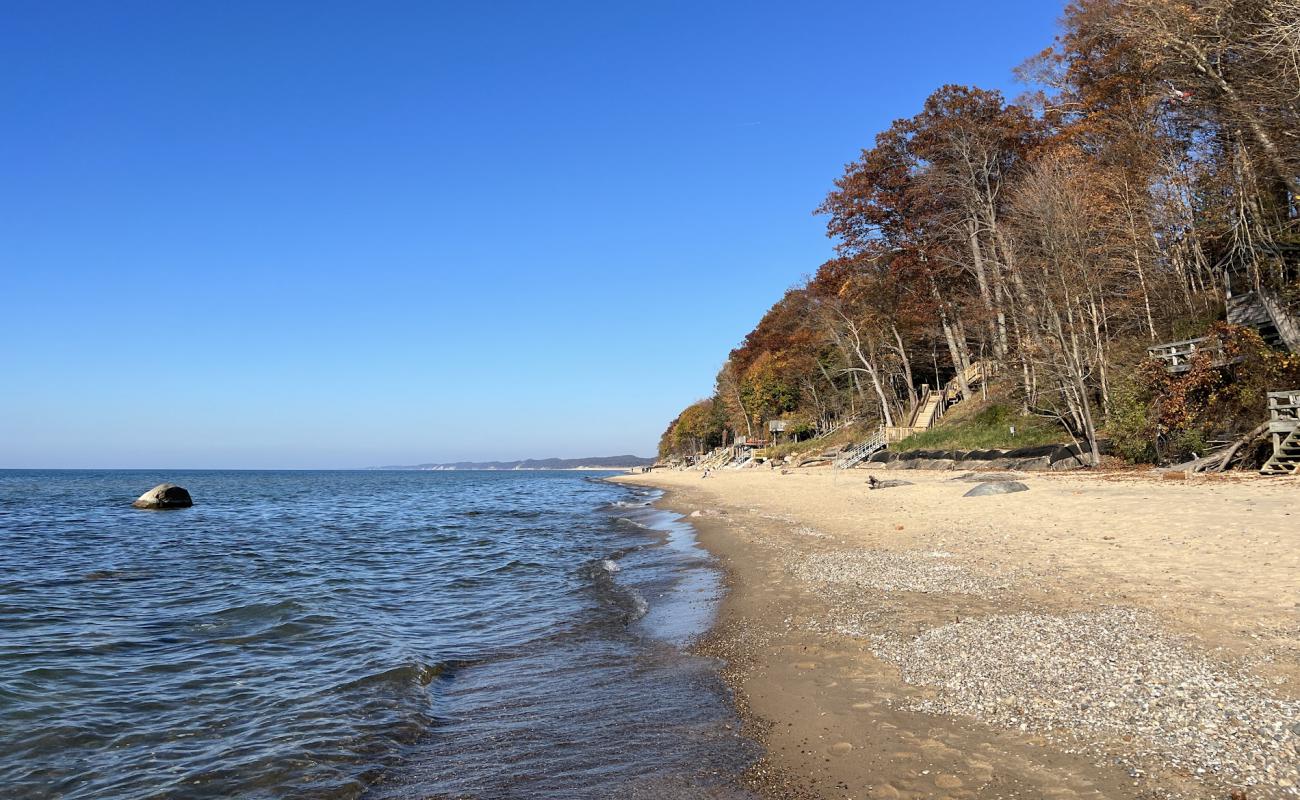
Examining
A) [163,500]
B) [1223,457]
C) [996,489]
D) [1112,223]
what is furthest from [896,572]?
[163,500]

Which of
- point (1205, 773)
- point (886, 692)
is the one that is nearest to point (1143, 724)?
point (1205, 773)

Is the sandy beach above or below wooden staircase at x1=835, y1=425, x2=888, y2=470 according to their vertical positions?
below

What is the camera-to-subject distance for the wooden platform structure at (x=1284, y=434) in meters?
16.3

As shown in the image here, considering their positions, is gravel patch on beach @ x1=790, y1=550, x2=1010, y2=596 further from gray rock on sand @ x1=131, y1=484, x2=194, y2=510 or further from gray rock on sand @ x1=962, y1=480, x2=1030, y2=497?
gray rock on sand @ x1=131, y1=484, x2=194, y2=510

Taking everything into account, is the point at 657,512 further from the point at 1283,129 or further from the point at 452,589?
the point at 1283,129

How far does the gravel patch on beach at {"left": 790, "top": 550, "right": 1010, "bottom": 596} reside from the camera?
8938mm

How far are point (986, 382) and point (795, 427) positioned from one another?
29936mm

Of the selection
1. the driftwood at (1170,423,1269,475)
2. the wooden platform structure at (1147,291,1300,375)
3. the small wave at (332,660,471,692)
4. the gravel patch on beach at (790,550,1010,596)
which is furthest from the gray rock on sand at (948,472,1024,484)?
the small wave at (332,660,471,692)

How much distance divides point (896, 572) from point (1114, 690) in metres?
5.12

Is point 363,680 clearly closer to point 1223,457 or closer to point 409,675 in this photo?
point 409,675

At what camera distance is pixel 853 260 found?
3691 cm

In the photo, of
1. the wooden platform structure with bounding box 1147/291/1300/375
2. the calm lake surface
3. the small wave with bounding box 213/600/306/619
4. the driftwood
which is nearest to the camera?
the calm lake surface

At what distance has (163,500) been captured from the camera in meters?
38.0

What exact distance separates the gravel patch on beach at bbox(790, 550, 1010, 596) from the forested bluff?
12728 mm
